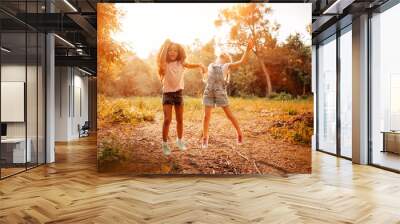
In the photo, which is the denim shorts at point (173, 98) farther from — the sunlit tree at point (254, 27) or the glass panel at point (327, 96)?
the glass panel at point (327, 96)

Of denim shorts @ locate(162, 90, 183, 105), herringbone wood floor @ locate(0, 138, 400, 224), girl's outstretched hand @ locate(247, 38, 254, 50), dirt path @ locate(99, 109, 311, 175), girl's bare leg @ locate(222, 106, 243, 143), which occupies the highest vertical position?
girl's outstretched hand @ locate(247, 38, 254, 50)

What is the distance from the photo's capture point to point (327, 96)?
34.3ft

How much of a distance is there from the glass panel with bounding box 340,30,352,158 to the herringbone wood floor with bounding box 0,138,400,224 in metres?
1.80

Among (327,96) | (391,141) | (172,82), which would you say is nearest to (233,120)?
(172,82)

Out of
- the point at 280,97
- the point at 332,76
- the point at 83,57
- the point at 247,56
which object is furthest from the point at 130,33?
the point at 83,57

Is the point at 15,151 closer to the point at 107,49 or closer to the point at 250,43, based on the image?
the point at 107,49

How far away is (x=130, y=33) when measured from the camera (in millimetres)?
6617

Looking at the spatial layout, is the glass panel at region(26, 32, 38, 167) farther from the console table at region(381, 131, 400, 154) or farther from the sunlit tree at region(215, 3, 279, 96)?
the console table at region(381, 131, 400, 154)

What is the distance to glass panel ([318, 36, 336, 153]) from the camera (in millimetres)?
9945

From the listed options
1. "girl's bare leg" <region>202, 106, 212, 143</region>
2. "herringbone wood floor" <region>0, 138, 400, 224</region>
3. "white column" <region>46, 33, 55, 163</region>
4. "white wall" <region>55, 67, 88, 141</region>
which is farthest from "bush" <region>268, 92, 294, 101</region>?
"white wall" <region>55, 67, 88, 141</region>

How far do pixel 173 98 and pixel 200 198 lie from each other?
7.14 feet

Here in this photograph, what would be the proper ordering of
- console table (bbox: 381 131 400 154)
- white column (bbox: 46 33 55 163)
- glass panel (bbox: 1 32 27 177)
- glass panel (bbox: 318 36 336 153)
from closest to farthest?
glass panel (bbox: 1 32 27 177)
console table (bbox: 381 131 400 154)
white column (bbox: 46 33 55 163)
glass panel (bbox: 318 36 336 153)

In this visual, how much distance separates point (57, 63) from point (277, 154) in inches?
360

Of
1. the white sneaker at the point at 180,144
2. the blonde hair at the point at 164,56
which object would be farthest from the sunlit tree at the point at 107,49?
the white sneaker at the point at 180,144
